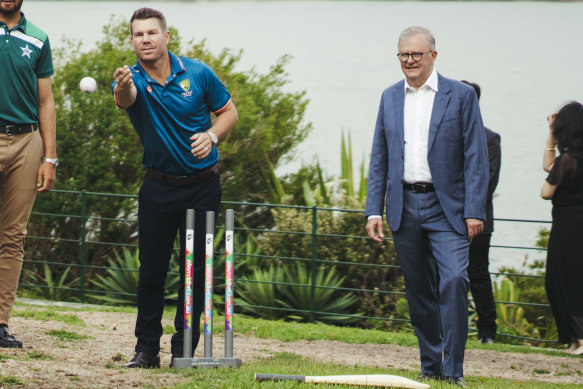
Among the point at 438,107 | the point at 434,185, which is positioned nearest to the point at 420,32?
the point at 438,107

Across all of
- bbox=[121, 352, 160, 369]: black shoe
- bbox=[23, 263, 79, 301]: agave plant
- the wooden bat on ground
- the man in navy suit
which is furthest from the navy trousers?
bbox=[23, 263, 79, 301]: agave plant

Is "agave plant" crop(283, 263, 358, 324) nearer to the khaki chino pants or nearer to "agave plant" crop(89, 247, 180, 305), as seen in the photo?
"agave plant" crop(89, 247, 180, 305)

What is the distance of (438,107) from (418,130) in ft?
0.60

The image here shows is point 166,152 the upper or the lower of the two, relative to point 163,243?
upper

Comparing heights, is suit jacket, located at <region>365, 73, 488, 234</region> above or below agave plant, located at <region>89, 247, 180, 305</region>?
above

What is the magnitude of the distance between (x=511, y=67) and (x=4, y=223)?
17.8 meters

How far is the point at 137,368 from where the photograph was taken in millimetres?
5219

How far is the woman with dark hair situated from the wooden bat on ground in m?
3.19

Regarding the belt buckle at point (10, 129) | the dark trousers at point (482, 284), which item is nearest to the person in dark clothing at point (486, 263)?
the dark trousers at point (482, 284)

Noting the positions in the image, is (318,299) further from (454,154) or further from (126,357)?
(454,154)

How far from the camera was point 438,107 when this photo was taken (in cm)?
517

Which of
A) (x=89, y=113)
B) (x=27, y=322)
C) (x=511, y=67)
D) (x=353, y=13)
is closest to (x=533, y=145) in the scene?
(x=511, y=67)

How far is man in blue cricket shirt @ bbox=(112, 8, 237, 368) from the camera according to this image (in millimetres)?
5133

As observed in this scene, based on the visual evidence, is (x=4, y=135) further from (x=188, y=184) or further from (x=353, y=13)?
(x=353, y=13)
